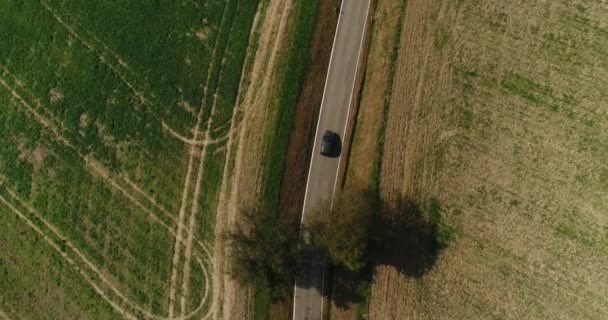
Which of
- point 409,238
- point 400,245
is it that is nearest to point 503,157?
point 409,238

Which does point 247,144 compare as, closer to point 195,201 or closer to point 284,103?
point 284,103

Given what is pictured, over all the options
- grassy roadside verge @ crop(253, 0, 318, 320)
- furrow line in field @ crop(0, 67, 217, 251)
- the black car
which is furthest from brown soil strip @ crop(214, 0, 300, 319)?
the black car

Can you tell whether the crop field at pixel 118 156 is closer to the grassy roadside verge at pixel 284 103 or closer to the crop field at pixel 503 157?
the grassy roadside verge at pixel 284 103

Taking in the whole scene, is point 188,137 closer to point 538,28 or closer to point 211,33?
point 211,33

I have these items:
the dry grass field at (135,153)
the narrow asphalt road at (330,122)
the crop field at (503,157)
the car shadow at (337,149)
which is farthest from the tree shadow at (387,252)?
the dry grass field at (135,153)

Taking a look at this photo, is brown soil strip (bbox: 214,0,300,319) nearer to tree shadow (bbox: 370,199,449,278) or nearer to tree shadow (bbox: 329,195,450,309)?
tree shadow (bbox: 329,195,450,309)
